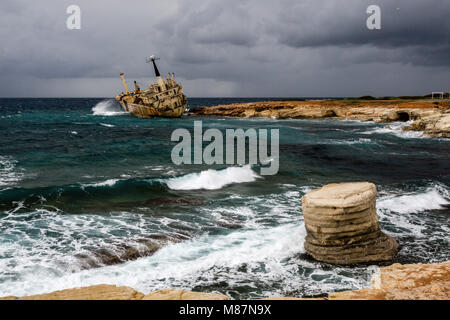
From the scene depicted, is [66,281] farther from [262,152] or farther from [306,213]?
[262,152]

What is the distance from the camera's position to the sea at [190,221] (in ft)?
28.7

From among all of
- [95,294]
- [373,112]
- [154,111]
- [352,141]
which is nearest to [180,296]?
[95,294]

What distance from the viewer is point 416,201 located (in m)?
14.8

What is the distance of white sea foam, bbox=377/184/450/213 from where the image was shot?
14.1m

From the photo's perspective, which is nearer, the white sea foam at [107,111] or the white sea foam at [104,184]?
the white sea foam at [104,184]

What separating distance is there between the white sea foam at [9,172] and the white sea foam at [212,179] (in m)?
8.75

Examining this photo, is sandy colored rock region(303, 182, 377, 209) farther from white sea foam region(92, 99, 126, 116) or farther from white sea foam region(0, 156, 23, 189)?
white sea foam region(92, 99, 126, 116)

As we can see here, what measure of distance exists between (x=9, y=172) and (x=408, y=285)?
22880 mm

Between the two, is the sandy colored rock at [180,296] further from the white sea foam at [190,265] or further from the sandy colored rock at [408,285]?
the white sea foam at [190,265]

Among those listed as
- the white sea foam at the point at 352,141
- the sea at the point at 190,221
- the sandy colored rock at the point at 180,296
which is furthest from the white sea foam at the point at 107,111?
the sandy colored rock at the point at 180,296

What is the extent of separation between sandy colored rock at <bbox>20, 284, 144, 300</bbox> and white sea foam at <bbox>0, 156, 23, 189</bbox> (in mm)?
14988

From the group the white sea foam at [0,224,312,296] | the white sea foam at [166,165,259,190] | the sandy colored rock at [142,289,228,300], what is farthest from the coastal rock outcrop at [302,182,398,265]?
the white sea foam at [166,165,259,190]

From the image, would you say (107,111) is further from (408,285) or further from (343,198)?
(408,285)

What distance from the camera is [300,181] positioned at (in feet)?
63.9
